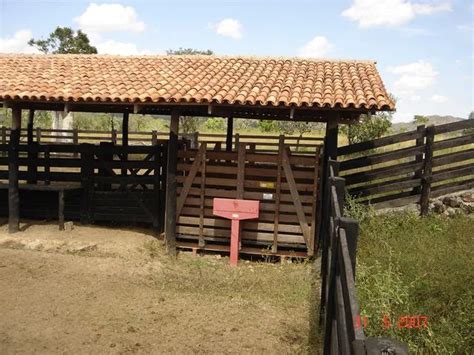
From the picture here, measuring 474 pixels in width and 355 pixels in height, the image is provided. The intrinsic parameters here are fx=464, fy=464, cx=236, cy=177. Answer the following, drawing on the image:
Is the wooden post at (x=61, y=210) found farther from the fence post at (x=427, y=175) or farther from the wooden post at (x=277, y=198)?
the fence post at (x=427, y=175)

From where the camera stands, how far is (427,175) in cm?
891

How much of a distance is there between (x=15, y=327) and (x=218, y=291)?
2.80 m

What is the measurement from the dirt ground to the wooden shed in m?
0.62

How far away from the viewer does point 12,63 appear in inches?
447

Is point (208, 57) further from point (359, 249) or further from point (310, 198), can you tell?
point (359, 249)

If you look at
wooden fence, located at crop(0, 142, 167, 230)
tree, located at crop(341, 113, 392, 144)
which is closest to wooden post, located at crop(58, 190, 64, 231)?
wooden fence, located at crop(0, 142, 167, 230)

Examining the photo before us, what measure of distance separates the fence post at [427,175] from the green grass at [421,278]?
0.46 meters

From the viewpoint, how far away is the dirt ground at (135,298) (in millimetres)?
5352

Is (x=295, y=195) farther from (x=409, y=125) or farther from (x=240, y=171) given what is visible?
(x=409, y=125)

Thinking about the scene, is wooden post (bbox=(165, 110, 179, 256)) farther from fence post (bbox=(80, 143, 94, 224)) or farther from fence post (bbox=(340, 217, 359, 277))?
fence post (bbox=(340, 217, 359, 277))

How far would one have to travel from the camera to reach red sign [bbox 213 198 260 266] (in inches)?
338

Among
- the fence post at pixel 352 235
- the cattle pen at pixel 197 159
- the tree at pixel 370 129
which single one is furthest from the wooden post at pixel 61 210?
the tree at pixel 370 129

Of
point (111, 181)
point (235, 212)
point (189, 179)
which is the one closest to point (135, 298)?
point (235, 212)

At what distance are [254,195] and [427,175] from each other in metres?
3.35
